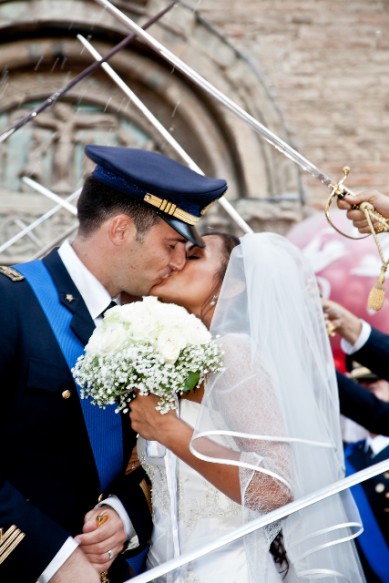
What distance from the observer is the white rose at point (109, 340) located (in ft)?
5.92

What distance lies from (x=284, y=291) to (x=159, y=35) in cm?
380

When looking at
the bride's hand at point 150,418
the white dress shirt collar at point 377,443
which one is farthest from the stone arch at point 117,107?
the bride's hand at point 150,418

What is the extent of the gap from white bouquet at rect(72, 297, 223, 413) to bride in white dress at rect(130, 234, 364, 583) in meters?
0.07

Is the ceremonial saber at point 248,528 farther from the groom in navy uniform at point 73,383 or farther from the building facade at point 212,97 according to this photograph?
the building facade at point 212,97

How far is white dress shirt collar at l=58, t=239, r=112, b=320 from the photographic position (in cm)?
211

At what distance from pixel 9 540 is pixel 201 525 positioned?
556 mm

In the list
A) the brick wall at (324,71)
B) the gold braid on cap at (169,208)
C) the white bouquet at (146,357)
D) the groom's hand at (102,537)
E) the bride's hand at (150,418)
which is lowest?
the groom's hand at (102,537)

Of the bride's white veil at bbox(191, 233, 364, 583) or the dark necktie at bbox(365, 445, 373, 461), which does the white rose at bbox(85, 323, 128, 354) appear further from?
the dark necktie at bbox(365, 445, 373, 461)

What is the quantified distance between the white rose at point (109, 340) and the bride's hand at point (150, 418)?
0.17 metres

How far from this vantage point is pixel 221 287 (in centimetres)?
217

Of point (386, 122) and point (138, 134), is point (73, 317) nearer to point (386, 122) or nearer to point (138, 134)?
point (138, 134)

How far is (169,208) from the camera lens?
2162 mm

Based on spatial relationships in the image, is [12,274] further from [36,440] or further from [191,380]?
[191,380]

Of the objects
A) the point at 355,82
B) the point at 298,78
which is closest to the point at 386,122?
the point at 355,82
